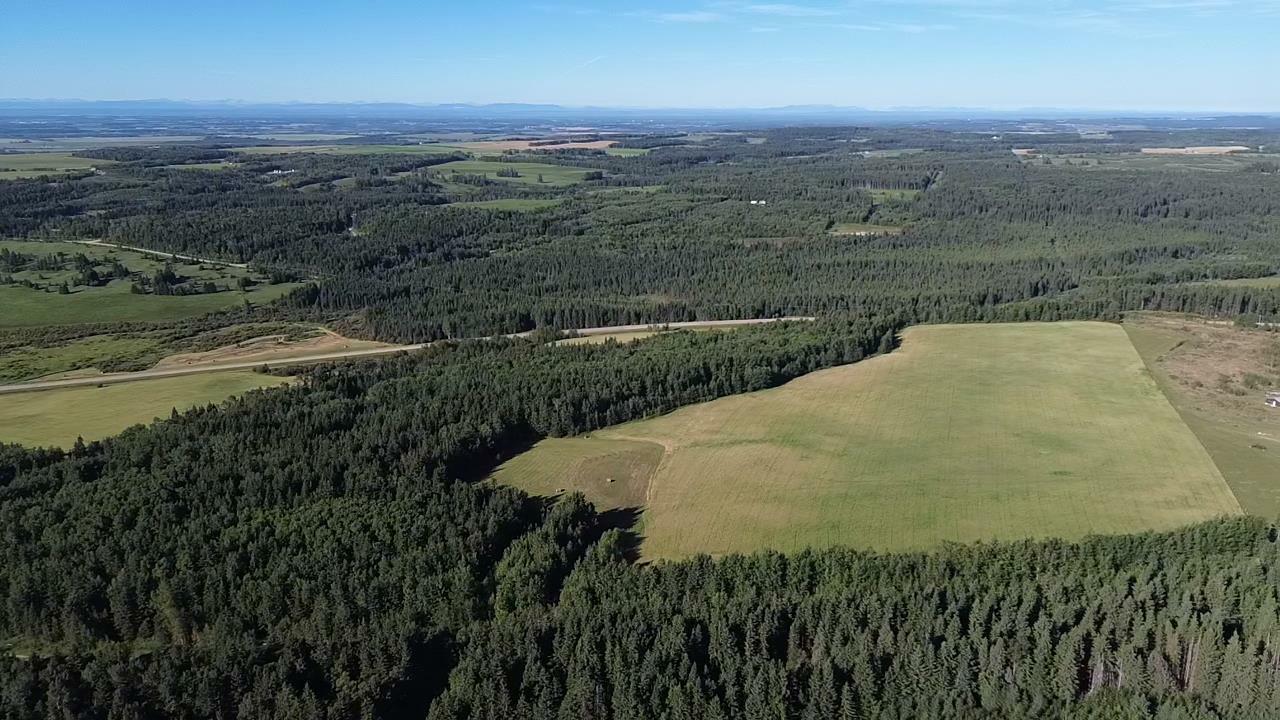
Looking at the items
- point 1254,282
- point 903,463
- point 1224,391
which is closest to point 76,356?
point 903,463

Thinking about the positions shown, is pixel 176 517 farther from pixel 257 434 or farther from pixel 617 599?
pixel 617 599

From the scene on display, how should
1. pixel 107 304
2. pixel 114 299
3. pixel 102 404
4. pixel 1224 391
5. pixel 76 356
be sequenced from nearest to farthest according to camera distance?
pixel 1224 391
pixel 102 404
pixel 76 356
pixel 107 304
pixel 114 299

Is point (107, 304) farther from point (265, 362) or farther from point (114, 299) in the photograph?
point (265, 362)

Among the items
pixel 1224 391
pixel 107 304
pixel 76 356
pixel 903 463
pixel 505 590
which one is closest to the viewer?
pixel 505 590

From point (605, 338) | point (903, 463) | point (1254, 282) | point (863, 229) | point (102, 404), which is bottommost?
point (102, 404)

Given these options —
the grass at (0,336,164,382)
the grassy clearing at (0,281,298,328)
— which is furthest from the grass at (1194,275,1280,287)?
the grass at (0,336,164,382)

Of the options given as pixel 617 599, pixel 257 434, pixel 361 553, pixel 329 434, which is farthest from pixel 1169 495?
pixel 257 434

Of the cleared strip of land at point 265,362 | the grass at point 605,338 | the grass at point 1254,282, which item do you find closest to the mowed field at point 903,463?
the grass at point 605,338
